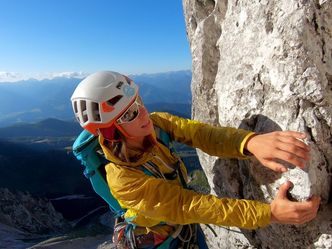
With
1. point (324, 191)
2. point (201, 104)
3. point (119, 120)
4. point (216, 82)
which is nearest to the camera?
point (324, 191)

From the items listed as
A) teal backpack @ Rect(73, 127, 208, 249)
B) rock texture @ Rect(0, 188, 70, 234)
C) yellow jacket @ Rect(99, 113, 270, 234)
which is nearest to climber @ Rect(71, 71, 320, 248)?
yellow jacket @ Rect(99, 113, 270, 234)

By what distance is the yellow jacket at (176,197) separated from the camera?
3971mm

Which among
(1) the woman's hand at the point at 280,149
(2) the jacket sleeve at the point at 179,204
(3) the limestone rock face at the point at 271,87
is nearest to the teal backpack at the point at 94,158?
(2) the jacket sleeve at the point at 179,204

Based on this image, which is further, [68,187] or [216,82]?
[68,187]

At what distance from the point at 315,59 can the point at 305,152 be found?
1051mm

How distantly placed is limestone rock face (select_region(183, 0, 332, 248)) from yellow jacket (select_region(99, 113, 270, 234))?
1.58 feet

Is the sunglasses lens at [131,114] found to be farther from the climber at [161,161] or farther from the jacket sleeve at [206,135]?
the jacket sleeve at [206,135]

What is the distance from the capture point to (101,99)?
451 centimetres

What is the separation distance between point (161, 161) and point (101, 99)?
117cm

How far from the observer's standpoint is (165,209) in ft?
13.6

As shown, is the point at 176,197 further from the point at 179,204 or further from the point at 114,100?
the point at 114,100

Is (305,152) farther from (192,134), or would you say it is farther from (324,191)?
(192,134)

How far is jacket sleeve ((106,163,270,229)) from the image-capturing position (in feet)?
13.0

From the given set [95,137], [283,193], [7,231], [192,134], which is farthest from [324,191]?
[7,231]
